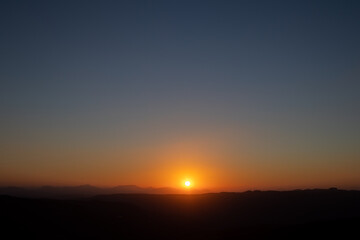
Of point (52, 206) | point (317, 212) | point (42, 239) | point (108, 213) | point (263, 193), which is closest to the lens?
point (42, 239)

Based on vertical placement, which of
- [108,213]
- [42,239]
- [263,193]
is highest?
[263,193]

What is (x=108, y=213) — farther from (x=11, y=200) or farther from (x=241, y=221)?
(x=241, y=221)

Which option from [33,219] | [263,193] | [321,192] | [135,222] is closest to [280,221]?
[263,193]

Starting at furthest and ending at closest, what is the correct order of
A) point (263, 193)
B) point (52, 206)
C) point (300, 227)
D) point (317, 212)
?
1. point (263, 193)
2. point (317, 212)
3. point (52, 206)
4. point (300, 227)

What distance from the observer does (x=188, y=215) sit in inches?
2488

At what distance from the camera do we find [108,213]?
40.6m

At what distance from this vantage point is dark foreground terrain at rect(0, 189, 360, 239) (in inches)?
1139

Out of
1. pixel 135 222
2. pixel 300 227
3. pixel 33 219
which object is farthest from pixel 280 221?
pixel 33 219

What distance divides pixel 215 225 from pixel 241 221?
6831 millimetres

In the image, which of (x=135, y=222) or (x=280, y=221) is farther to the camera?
(x=280, y=221)

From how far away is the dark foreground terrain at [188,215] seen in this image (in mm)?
28938

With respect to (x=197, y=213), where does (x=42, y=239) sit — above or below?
below

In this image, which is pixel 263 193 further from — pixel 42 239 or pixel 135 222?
pixel 42 239

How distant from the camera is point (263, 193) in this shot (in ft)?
258
